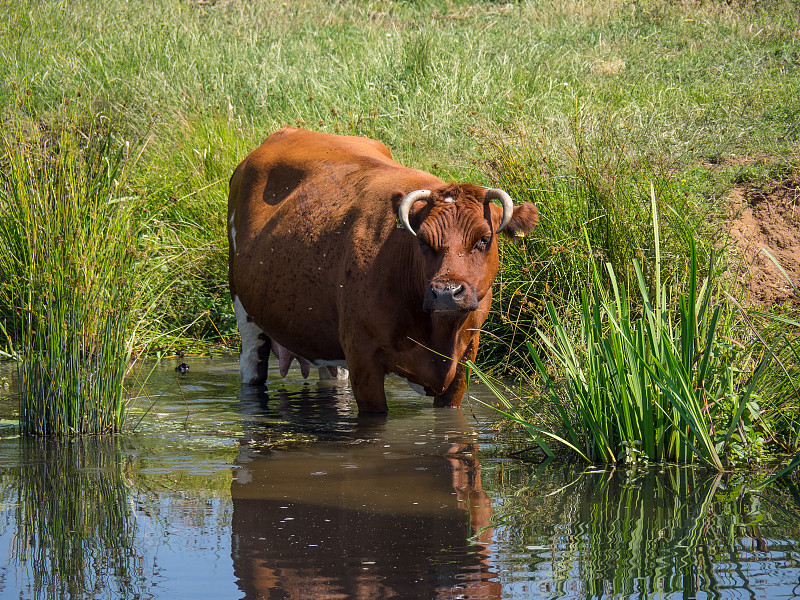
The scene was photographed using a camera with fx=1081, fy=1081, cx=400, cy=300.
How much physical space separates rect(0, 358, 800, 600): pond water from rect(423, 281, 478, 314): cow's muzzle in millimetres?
741

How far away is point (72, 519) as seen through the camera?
14.7 feet

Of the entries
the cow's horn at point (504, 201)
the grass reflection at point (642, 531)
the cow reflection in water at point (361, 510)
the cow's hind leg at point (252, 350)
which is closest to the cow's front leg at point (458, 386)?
the cow reflection in water at point (361, 510)

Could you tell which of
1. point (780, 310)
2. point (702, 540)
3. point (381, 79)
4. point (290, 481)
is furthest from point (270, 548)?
point (381, 79)

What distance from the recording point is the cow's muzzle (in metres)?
5.91

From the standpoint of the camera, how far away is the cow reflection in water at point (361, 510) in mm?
3693

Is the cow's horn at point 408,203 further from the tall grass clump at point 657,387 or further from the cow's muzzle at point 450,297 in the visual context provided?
the tall grass clump at point 657,387

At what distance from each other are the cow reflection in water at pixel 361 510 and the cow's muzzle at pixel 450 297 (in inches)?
29.7

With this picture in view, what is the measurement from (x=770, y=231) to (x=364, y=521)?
6176 millimetres

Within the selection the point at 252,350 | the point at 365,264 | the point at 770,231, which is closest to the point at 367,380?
the point at 365,264

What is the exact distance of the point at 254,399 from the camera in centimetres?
760

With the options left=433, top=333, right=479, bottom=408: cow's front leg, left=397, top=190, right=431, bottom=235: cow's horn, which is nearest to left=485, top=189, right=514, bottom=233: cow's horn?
left=397, top=190, right=431, bottom=235: cow's horn

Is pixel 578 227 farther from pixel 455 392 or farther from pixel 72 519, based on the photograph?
pixel 72 519

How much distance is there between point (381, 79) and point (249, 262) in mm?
6974

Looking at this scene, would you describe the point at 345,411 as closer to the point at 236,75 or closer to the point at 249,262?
the point at 249,262
